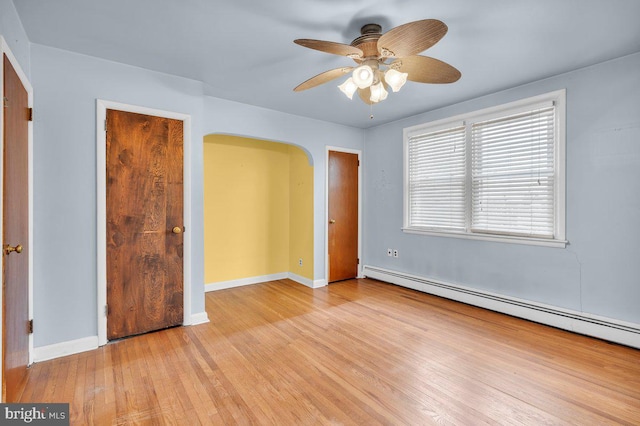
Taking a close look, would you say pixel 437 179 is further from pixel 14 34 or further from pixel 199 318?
pixel 14 34

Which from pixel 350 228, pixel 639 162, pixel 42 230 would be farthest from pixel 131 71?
pixel 639 162

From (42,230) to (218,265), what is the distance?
7.43 ft

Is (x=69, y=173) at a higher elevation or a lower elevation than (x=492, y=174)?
lower

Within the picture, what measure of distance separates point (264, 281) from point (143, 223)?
2390 mm

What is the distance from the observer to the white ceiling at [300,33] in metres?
1.96

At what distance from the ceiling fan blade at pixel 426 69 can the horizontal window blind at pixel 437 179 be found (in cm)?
185

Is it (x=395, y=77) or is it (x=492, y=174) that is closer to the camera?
(x=395, y=77)

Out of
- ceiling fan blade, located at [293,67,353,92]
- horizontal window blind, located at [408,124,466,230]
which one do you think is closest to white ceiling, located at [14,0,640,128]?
ceiling fan blade, located at [293,67,353,92]

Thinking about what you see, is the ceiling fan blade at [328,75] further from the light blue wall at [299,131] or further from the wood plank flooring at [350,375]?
the wood plank flooring at [350,375]

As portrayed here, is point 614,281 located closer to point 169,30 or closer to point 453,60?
point 453,60

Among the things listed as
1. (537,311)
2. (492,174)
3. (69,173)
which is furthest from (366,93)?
(537,311)

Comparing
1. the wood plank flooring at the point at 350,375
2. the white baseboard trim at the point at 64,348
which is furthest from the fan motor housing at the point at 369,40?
the white baseboard trim at the point at 64,348

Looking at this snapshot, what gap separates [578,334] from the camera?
2.90 m

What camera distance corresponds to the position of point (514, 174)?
132 inches
